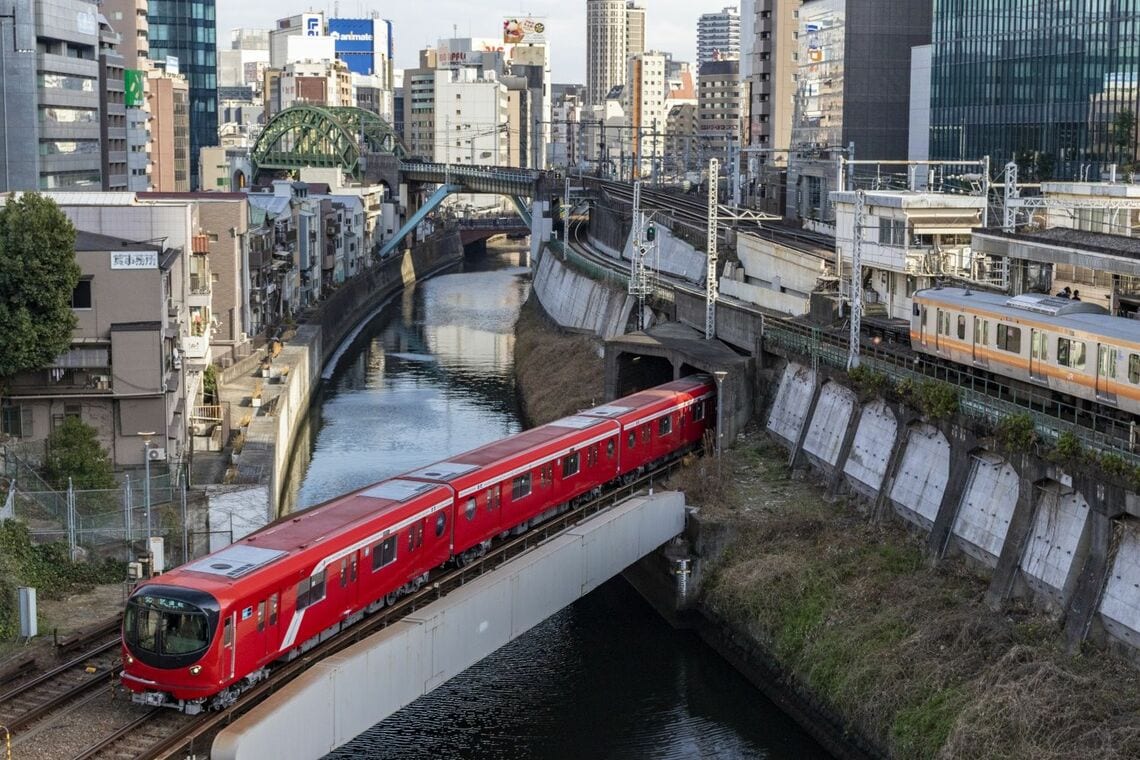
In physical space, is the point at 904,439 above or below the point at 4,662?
above

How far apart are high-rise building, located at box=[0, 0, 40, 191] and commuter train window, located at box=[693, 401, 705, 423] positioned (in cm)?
3891

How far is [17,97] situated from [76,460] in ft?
131

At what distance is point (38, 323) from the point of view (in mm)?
35375

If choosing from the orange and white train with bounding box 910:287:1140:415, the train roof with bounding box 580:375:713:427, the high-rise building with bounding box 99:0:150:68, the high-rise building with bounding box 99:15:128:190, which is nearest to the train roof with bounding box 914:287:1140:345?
the orange and white train with bounding box 910:287:1140:415

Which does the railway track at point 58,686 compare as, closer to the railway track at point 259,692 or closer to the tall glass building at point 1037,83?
the railway track at point 259,692

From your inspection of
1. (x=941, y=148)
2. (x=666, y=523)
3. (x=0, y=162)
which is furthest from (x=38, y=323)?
(x=941, y=148)

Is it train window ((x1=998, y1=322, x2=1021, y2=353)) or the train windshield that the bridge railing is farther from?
the train windshield

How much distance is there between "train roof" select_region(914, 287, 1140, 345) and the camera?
92.4 ft

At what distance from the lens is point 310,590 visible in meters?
23.6

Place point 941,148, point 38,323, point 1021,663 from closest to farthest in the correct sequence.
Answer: point 1021,663 < point 38,323 < point 941,148

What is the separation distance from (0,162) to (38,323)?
35.8 m

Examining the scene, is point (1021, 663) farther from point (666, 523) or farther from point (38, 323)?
point (38, 323)

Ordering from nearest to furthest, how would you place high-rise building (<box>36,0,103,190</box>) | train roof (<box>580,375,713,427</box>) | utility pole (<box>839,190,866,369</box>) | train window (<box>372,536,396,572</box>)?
train window (<box>372,536,396,572</box>)
utility pole (<box>839,190,866,369</box>)
train roof (<box>580,375,713,427</box>)
high-rise building (<box>36,0,103,190</box>)

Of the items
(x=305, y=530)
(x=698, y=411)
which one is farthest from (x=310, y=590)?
(x=698, y=411)
